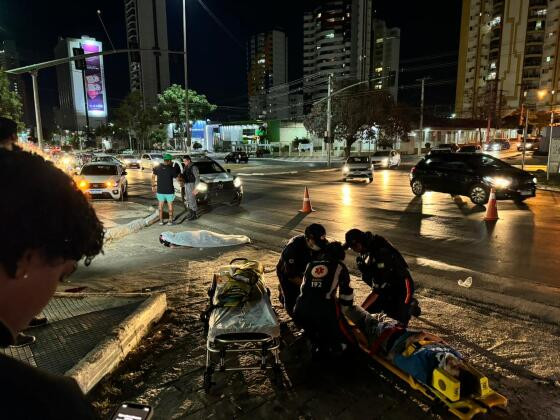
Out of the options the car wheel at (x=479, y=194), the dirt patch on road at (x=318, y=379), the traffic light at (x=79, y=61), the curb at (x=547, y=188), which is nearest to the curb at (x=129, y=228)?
the dirt patch on road at (x=318, y=379)

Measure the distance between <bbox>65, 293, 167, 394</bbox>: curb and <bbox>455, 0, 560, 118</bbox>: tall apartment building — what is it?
284ft

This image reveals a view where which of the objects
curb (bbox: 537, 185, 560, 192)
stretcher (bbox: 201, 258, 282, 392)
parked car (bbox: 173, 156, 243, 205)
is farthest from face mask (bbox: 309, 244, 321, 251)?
curb (bbox: 537, 185, 560, 192)

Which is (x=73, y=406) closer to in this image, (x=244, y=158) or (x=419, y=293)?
(x=419, y=293)

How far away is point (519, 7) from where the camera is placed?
93.7m

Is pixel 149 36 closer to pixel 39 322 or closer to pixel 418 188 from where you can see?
pixel 418 188

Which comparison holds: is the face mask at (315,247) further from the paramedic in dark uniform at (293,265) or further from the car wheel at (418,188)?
the car wheel at (418,188)

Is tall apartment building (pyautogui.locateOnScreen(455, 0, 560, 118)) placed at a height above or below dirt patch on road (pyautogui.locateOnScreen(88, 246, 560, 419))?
above

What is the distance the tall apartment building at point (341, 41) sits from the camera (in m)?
136

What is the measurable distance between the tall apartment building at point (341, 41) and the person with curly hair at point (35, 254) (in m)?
138

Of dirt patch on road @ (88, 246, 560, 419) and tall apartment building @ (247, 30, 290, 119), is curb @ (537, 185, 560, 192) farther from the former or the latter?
tall apartment building @ (247, 30, 290, 119)

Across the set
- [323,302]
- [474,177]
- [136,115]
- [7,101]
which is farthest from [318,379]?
[136,115]

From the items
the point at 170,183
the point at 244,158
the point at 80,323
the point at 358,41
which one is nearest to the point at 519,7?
the point at 358,41

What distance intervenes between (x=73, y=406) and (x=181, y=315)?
4.53 meters

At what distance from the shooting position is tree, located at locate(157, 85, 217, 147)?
5531cm
